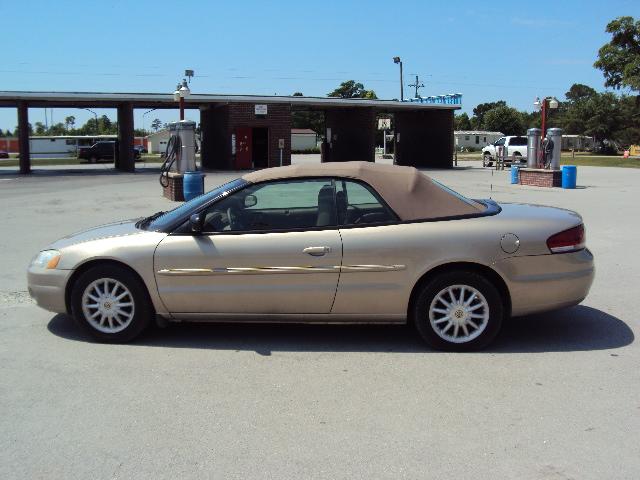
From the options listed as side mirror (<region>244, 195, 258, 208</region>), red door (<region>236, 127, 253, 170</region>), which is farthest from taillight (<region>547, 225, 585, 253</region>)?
red door (<region>236, 127, 253, 170</region>)

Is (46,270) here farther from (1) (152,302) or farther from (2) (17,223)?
(2) (17,223)

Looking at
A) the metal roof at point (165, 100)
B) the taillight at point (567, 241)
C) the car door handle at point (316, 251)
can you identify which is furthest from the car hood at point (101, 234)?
the metal roof at point (165, 100)

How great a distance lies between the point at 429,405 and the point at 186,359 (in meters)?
2.01

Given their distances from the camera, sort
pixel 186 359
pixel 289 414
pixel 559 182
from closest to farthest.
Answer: pixel 289 414 < pixel 186 359 < pixel 559 182

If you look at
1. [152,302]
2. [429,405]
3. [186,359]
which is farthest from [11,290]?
[429,405]

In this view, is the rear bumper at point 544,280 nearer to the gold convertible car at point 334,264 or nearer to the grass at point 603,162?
the gold convertible car at point 334,264

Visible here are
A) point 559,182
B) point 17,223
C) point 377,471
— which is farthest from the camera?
point 559,182

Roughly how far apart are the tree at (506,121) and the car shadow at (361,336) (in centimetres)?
9739

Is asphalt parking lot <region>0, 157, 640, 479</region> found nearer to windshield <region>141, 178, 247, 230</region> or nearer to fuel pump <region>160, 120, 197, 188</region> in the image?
windshield <region>141, 178, 247, 230</region>

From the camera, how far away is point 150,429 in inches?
152

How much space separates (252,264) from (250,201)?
2.12 feet

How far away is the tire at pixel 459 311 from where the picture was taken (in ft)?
16.8

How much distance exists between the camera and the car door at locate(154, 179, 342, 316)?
16.9ft

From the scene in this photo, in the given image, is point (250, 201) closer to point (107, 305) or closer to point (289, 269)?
point (289, 269)
